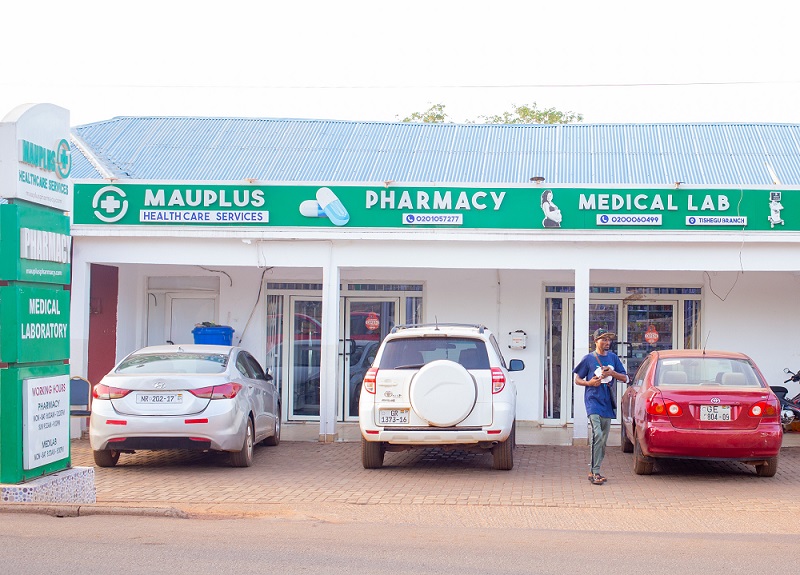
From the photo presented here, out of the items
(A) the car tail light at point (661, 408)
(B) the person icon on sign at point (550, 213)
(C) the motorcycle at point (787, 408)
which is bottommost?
(C) the motorcycle at point (787, 408)

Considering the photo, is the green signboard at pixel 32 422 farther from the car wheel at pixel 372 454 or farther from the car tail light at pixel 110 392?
the car wheel at pixel 372 454

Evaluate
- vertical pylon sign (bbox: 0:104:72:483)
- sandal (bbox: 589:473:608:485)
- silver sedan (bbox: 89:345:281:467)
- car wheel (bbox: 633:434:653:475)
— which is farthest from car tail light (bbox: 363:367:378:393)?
vertical pylon sign (bbox: 0:104:72:483)

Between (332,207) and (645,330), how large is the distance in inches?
226

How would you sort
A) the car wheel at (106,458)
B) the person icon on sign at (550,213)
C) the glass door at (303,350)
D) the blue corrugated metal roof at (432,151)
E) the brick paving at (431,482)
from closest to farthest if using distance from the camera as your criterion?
1. the brick paving at (431,482)
2. the car wheel at (106,458)
3. the person icon on sign at (550,213)
4. the glass door at (303,350)
5. the blue corrugated metal roof at (432,151)

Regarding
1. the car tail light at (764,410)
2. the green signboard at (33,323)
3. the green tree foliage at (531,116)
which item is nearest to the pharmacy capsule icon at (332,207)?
the green signboard at (33,323)

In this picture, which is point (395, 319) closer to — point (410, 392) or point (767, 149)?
point (410, 392)

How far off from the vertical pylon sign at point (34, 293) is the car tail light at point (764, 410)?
7107mm

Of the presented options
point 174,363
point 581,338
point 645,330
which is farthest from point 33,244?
point 645,330

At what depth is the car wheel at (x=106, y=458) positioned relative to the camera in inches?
463

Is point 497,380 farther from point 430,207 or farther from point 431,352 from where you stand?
point 430,207

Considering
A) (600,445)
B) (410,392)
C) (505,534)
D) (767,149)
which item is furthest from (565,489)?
(767,149)

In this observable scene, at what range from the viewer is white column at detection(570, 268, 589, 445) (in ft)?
46.0

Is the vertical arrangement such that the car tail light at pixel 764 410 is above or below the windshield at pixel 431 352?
below

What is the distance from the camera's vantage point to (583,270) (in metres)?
14.3
